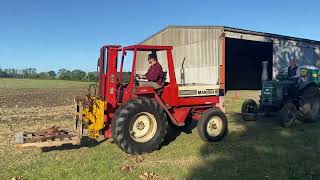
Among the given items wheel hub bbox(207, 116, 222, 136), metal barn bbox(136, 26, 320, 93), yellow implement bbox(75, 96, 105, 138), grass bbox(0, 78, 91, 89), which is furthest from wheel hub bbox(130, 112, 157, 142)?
grass bbox(0, 78, 91, 89)

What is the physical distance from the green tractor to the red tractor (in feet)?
11.2

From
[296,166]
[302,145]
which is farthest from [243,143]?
[296,166]

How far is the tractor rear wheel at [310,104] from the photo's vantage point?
1274cm

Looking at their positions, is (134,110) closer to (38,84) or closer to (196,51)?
(196,51)

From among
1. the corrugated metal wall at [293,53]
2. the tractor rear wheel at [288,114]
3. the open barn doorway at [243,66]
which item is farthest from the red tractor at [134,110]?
the open barn doorway at [243,66]

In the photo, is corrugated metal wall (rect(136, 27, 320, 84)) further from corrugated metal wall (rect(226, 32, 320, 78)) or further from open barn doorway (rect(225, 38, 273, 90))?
open barn doorway (rect(225, 38, 273, 90))

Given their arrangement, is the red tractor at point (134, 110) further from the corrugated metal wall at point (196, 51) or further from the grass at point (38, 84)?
the grass at point (38, 84)

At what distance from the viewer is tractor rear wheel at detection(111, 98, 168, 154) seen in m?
8.07

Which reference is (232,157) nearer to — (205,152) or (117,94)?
(205,152)

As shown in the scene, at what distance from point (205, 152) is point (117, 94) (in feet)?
7.42

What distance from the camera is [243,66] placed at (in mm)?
36000

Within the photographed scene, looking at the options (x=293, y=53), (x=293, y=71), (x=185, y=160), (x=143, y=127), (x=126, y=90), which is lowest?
(x=185, y=160)

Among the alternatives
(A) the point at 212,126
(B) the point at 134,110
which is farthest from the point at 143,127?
(A) the point at 212,126

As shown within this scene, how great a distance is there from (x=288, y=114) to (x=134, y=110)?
18.3 ft
